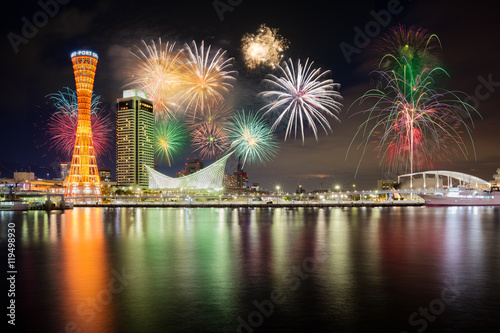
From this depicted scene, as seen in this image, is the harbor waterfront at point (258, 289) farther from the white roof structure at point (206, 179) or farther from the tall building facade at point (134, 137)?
the tall building facade at point (134, 137)

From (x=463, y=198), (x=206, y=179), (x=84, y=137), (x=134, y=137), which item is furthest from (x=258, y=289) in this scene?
(x=134, y=137)

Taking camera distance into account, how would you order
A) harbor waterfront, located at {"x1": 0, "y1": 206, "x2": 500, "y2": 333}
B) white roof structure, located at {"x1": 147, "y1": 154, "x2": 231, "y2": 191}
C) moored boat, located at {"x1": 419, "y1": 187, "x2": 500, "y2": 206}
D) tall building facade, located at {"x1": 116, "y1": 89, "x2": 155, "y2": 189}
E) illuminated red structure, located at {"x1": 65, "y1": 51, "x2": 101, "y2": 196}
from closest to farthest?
harbor waterfront, located at {"x1": 0, "y1": 206, "x2": 500, "y2": 333}, illuminated red structure, located at {"x1": 65, "y1": 51, "x2": 101, "y2": 196}, moored boat, located at {"x1": 419, "y1": 187, "x2": 500, "y2": 206}, white roof structure, located at {"x1": 147, "y1": 154, "x2": 231, "y2": 191}, tall building facade, located at {"x1": 116, "y1": 89, "x2": 155, "y2": 189}

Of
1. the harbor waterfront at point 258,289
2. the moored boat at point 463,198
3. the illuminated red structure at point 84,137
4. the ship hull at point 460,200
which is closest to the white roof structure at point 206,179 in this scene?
the illuminated red structure at point 84,137

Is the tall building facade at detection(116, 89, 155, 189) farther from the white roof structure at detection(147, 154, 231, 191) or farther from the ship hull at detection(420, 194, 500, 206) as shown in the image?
the ship hull at detection(420, 194, 500, 206)

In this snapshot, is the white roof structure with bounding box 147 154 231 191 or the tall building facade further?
the tall building facade

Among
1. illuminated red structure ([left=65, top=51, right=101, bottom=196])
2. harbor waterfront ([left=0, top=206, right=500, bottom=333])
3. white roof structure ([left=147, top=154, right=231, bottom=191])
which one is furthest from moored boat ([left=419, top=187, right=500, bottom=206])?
illuminated red structure ([left=65, top=51, right=101, bottom=196])

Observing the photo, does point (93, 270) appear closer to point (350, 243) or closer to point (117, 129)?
point (350, 243)
